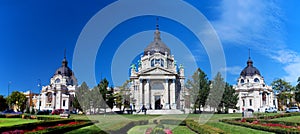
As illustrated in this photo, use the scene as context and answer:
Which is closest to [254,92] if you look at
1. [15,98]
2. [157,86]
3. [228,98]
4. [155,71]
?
[157,86]

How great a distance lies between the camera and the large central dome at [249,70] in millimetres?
89875

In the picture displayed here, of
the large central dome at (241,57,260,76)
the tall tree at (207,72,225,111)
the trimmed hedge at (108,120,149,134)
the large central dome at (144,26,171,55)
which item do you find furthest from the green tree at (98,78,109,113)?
Result: the large central dome at (241,57,260,76)

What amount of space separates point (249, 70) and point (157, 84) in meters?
39.9

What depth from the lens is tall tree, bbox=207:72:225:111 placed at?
49469 mm

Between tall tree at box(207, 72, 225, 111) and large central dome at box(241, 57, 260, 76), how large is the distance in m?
44.3

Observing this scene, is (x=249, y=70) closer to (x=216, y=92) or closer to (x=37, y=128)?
(x=216, y=92)

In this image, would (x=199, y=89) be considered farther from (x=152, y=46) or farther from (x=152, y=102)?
(x=152, y=46)

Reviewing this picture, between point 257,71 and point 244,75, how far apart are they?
429 cm

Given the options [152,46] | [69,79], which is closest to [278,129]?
[152,46]

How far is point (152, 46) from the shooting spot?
245ft

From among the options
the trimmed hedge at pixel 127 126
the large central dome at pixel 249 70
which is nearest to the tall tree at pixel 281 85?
the large central dome at pixel 249 70

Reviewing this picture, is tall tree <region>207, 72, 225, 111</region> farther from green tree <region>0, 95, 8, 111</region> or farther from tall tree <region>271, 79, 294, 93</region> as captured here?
green tree <region>0, 95, 8, 111</region>

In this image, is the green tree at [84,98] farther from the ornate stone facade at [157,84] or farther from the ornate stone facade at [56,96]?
the ornate stone facade at [56,96]

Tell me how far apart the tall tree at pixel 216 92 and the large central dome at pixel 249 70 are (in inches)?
1745
